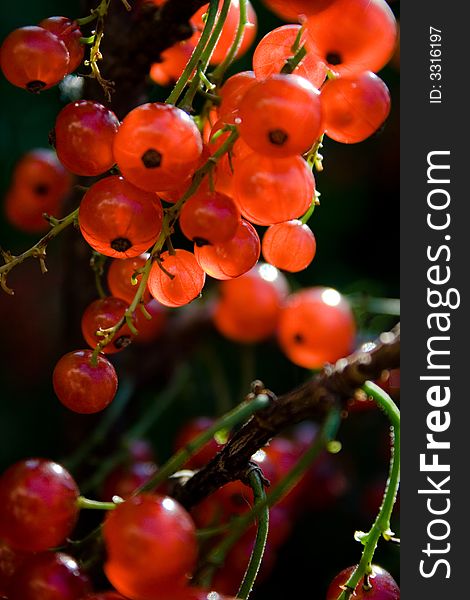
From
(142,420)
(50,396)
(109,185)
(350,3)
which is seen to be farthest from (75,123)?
(50,396)

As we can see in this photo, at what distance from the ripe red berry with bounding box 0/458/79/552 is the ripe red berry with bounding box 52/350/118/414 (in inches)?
1.8

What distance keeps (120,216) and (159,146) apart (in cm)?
5

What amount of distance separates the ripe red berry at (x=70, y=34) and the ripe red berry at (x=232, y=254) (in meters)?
0.13

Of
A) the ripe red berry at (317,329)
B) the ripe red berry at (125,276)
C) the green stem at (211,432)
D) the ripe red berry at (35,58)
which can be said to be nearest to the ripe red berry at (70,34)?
the ripe red berry at (35,58)

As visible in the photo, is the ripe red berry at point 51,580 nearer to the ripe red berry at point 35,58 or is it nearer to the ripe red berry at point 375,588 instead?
the ripe red berry at point 375,588

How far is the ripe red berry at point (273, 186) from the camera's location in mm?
411

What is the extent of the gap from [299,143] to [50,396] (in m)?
0.60

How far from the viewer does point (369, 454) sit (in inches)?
37.3

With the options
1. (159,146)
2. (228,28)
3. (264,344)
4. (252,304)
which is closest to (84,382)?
(159,146)

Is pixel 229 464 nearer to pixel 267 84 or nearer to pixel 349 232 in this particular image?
pixel 267 84

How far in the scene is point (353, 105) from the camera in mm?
431

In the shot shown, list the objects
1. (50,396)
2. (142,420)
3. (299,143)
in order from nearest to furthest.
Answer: (299,143) → (142,420) → (50,396)

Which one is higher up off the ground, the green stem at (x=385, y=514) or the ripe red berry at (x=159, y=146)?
the ripe red berry at (x=159, y=146)

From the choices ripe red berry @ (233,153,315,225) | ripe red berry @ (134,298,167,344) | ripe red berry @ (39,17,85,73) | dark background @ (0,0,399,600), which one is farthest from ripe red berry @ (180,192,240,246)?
dark background @ (0,0,399,600)
